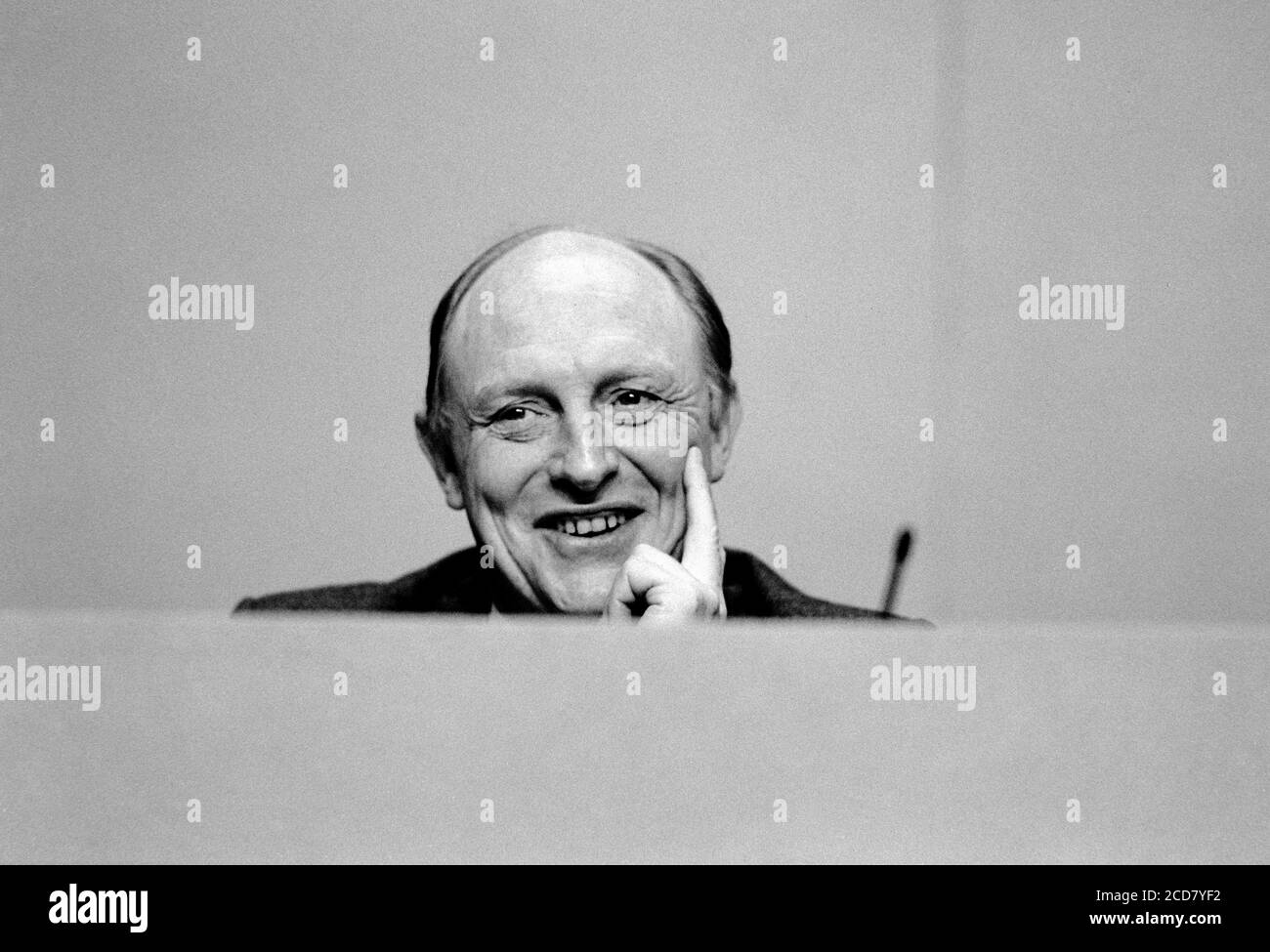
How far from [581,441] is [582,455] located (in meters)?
0.03

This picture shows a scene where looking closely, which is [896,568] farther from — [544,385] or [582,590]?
[544,385]

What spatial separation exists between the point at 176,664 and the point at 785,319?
1.39 meters

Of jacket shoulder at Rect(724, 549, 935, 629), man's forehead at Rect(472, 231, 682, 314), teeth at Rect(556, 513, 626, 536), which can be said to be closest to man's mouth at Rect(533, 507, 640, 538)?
teeth at Rect(556, 513, 626, 536)

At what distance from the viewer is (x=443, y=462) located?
250cm

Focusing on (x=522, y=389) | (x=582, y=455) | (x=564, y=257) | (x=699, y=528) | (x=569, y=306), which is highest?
(x=564, y=257)

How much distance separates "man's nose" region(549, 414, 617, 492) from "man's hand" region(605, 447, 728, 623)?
16 centimetres

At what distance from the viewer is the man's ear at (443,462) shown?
2.49 metres

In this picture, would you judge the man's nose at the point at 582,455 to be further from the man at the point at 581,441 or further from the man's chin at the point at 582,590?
the man's chin at the point at 582,590

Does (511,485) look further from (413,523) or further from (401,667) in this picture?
(401,667)

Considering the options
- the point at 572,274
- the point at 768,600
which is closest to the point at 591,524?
the point at 768,600

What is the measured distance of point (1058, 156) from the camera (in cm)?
251

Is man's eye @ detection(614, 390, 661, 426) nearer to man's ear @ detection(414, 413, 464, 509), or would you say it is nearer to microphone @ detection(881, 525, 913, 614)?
man's ear @ detection(414, 413, 464, 509)

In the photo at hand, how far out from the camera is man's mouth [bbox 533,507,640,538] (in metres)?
2.44
